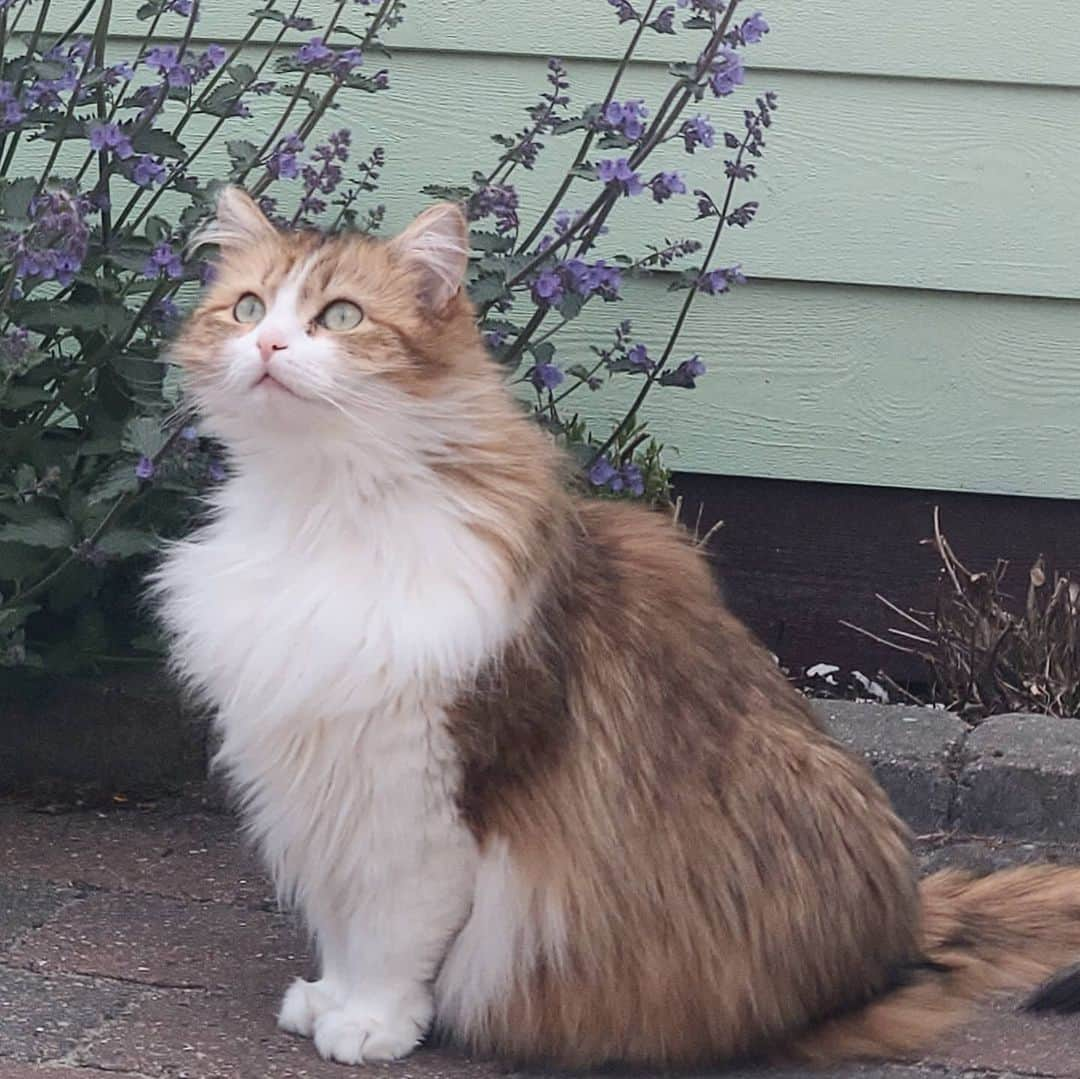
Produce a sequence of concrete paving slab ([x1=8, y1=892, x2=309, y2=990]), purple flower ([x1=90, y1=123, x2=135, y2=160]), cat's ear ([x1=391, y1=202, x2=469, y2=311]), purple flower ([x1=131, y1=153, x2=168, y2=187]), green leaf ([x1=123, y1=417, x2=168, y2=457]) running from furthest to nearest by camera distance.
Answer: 1. purple flower ([x1=131, y1=153, x2=168, y2=187])
2. purple flower ([x1=90, y1=123, x2=135, y2=160])
3. green leaf ([x1=123, y1=417, x2=168, y2=457])
4. concrete paving slab ([x1=8, y1=892, x2=309, y2=990])
5. cat's ear ([x1=391, y1=202, x2=469, y2=311])

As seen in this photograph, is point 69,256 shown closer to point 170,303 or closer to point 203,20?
point 170,303

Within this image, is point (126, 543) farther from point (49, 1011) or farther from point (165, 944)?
point (49, 1011)

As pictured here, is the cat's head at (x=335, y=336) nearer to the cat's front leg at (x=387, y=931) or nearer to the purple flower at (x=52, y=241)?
the purple flower at (x=52, y=241)

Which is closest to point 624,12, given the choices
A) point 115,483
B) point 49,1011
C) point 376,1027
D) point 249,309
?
point 249,309

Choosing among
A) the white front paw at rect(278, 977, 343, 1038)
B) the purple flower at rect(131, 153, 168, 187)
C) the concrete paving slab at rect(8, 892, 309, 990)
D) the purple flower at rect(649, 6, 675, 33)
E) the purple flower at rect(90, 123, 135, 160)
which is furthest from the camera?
the purple flower at rect(649, 6, 675, 33)

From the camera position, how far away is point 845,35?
13.8ft

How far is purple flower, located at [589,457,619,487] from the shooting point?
3889 mm

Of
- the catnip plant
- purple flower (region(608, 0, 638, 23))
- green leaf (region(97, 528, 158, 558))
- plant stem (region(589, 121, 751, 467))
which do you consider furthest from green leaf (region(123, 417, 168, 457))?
purple flower (region(608, 0, 638, 23))

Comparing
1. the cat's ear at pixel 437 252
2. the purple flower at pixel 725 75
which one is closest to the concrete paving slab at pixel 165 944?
the cat's ear at pixel 437 252

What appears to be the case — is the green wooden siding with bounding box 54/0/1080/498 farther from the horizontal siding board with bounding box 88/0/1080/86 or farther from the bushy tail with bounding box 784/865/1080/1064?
the bushy tail with bounding box 784/865/1080/1064

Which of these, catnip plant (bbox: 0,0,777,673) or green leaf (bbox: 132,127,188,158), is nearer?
catnip plant (bbox: 0,0,777,673)

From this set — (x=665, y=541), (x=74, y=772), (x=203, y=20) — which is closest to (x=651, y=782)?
(x=665, y=541)

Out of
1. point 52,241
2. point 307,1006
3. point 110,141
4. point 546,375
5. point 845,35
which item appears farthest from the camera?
point 845,35

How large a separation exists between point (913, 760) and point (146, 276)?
180cm
